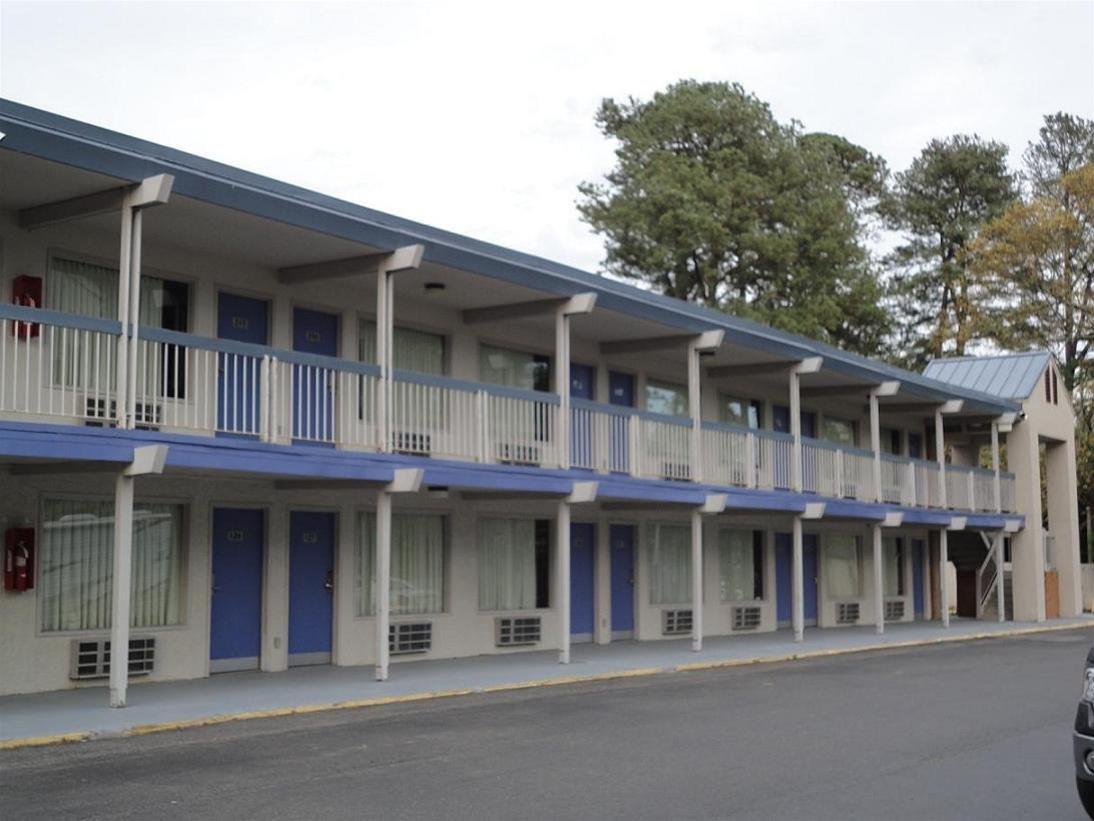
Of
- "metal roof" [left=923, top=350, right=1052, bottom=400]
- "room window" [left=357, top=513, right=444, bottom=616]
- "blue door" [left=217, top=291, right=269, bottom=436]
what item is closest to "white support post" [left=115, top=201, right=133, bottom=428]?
"blue door" [left=217, top=291, right=269, bottom=436]

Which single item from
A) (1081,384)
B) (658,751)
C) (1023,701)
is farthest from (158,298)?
(1081,384)

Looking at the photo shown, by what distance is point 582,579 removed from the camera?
23578 millimetres

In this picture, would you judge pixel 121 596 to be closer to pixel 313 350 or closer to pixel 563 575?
pixel 313 350

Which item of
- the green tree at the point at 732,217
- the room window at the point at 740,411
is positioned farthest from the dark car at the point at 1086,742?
the green tree at the point at 732,217

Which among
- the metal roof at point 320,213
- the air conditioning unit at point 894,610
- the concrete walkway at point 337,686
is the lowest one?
the concrete walkway at point 337,686

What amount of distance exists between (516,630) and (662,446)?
391cm

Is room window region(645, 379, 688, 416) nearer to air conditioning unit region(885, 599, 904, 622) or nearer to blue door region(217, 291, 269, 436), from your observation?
blue door region(217, 291, 269, 436)

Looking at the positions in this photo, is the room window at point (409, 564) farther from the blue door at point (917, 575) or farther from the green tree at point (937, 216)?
the green tree at point (937, 216)

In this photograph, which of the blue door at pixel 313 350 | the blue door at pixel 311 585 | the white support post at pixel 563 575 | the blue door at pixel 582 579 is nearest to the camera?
the blue door at pixel 313 350

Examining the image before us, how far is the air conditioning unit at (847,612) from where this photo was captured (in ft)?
102

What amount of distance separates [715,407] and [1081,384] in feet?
80.8

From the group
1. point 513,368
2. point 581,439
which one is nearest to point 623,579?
point 581,439

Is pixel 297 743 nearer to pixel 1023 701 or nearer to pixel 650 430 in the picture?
pixel 1023 701

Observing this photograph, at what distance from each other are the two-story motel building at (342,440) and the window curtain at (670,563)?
65 mm
